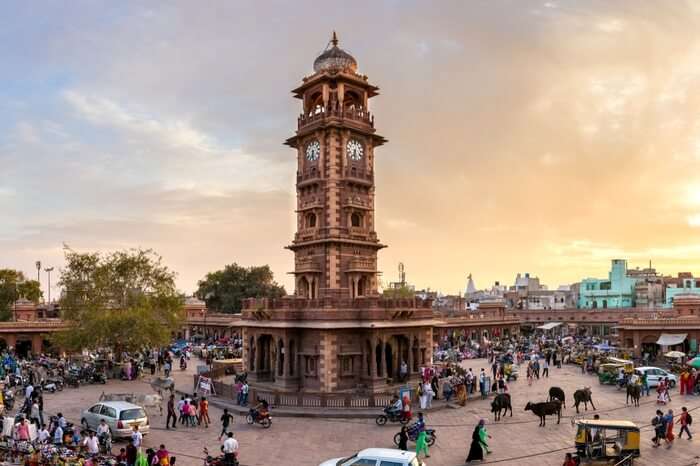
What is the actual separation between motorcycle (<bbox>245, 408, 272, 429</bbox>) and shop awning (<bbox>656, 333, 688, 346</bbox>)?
3842 centimetres

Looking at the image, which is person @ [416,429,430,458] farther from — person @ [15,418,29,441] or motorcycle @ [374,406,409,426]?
person @ [15,418,29,441]

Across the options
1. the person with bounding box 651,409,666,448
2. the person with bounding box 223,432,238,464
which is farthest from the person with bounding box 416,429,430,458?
the person with bounding box 651,409,666,448

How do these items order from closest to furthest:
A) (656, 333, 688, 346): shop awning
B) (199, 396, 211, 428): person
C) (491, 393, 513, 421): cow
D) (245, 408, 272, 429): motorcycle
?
(245, 408, 272, 429): motorcycle → (199, 396, 211, 428): person → (491, 393, 513, 421): cow → (656, 333, 688, 346): shop awning

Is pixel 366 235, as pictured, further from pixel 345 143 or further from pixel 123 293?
pixel 123 293

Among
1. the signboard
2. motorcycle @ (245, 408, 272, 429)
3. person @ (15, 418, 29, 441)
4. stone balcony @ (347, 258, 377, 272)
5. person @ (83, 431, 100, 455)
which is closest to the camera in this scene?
person @ (83, 431, 100, 455)

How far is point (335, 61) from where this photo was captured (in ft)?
132

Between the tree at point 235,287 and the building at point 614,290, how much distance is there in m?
60.2

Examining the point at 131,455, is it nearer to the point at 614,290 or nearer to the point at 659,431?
the point at 659,431

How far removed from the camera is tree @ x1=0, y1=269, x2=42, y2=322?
77.7 meters

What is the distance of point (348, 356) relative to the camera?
112 ft

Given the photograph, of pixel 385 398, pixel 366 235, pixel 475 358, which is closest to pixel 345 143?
pixel 366 235

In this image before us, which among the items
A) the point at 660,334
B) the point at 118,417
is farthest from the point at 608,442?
the point at 660,334

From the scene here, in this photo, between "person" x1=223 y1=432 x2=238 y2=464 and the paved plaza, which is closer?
"person" x1=223 y1=432 x2=238 y2=464

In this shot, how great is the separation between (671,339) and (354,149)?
32.4 m
